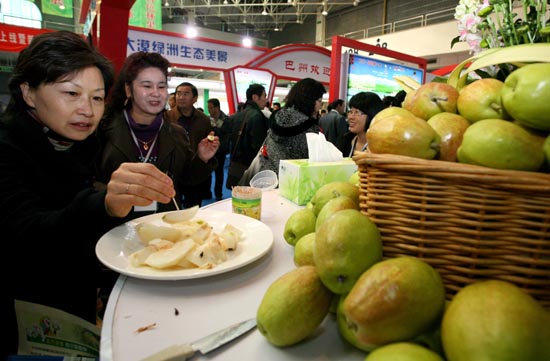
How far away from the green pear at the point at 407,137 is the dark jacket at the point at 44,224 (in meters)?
0.81

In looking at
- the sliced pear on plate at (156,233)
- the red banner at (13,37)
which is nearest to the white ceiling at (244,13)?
the red banner at (13,37)

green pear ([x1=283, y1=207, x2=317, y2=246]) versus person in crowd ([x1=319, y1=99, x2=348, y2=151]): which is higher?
person in crowd ([x1=319, y1=99, x2=348, y2=151])

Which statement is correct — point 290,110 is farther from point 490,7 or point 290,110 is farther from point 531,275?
→ point 531,275

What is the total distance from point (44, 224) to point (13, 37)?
923 centimetres

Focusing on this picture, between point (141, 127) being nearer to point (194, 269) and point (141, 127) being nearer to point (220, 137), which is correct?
point (194, 269)

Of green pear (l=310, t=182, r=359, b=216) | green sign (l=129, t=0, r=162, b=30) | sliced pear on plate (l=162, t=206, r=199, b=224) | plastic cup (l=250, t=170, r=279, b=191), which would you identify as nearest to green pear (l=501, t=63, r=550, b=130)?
green pear (l=310, t=182, r=359, b=216)

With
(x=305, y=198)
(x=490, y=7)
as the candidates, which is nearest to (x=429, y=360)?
(x=490, y=7)

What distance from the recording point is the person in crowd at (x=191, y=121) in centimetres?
415

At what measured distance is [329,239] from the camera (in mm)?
585

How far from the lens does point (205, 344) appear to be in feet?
2.01

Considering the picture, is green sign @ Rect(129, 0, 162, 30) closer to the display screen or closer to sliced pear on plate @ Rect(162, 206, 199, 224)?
the display screen

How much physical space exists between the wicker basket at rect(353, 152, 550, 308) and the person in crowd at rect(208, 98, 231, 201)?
463cm

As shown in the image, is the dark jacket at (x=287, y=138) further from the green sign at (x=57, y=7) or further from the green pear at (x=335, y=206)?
the green sign at (x=57, y=7)

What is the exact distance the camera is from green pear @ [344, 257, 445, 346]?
1.58ft
